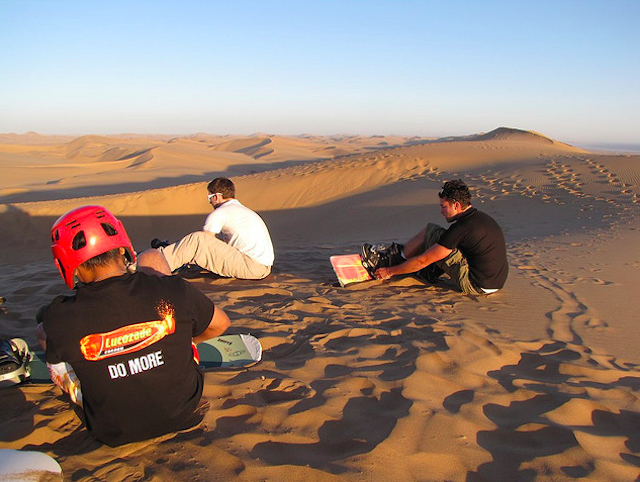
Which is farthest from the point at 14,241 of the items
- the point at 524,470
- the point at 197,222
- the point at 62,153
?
the point at 62,153

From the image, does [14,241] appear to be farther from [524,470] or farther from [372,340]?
[524,470]

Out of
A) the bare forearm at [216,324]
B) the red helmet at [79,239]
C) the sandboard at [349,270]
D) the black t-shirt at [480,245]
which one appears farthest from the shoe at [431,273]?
the red helmet at [79,239]

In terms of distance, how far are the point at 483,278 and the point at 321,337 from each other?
2028 millimetres

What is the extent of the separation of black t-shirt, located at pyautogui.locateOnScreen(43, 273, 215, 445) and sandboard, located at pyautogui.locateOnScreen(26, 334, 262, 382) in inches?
36.6

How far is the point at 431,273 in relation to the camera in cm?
551

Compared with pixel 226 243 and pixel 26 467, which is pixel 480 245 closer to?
pixel 226 243

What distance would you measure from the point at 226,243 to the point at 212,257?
25 centimetres

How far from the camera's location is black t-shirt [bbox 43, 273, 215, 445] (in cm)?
205

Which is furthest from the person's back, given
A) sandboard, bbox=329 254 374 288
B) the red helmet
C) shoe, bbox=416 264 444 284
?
the red helmet

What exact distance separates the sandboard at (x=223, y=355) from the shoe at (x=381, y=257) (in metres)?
2.23

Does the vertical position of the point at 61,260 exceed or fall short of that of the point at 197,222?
it exceeds it

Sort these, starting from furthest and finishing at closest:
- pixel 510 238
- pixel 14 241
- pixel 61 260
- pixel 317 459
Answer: pixel 14 241 < pixel 510 238 < pixel 317 459 < pixel 61 260

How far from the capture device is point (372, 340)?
12.4 ft

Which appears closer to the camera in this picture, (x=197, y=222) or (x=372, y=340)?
(x=372, y=340)
